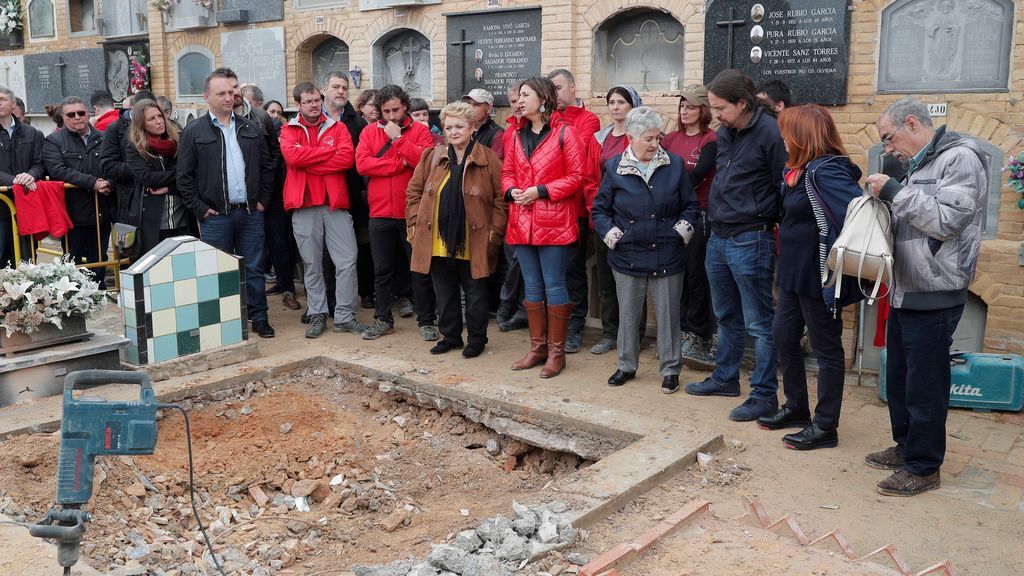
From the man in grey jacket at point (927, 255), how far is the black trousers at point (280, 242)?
16.9ft

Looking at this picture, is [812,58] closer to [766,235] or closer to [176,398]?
[766,235]

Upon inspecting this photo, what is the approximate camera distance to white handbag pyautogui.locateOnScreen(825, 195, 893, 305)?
164 inches

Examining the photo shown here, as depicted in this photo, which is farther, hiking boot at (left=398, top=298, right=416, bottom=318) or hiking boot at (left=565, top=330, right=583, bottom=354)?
hiking boot at (left=398, top=298, right=416, bottom=318)

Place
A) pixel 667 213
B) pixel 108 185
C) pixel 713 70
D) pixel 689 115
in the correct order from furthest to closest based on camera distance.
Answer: pixel 108 185, pixel 713 70, pixel 689 115, pixel 667 213

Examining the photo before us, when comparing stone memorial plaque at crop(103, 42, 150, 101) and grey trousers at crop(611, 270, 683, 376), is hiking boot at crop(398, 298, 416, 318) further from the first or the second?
stone memorial plaque at crop(103, 42, 150, 101)

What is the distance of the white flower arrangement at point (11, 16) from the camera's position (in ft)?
45.9

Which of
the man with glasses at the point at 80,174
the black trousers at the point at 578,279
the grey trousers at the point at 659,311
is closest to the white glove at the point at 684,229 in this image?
the grey trousers at the point at 659,311

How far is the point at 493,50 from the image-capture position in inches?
342

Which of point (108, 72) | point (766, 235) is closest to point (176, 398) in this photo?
point (766, 235)

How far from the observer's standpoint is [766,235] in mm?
5336

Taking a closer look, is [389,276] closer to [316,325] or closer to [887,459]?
[316,325]

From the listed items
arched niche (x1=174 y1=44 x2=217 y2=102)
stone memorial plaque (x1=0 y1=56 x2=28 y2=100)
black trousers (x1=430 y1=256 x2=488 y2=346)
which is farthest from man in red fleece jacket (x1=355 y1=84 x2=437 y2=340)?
stone memorial plaque (x1=0 y1=56 x2=28 y2=100)

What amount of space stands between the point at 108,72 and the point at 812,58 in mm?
9911

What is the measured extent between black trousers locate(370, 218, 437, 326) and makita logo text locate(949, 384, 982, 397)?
3733mm
